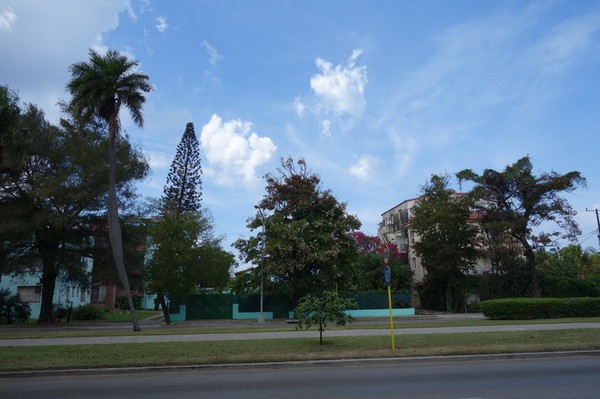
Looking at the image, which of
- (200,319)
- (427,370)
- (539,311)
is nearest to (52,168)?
(200,319)

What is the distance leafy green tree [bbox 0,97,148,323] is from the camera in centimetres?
2916

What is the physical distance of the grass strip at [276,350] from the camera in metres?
11.6

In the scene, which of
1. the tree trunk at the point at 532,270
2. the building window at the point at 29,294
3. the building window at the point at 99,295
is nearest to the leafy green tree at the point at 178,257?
the building window at the point at 29,294

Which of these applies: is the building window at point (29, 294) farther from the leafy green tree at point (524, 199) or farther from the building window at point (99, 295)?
the leafy green tree at point (524, 199)

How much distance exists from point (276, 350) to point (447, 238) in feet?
102

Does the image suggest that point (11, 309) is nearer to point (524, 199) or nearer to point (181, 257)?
point (181, 257)

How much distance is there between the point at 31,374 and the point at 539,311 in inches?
989

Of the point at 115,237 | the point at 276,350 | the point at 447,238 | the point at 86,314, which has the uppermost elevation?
the point at 447,238

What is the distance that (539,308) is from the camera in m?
26.2

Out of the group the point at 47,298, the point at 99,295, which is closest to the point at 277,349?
the point at 47,298

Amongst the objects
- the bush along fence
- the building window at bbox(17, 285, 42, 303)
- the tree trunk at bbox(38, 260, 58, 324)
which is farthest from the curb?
the building window at bbox(17, 285, 42, 303)

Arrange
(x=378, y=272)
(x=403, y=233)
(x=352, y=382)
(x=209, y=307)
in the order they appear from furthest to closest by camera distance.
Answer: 1. (x=403, y=233)
2. (x=378, y=272)
3. (x=209, y=307)
4. (x=352, y=382)

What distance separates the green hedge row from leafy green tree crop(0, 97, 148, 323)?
24.6 m

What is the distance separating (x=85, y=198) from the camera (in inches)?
1189
